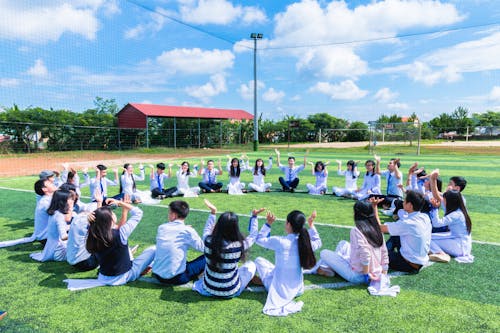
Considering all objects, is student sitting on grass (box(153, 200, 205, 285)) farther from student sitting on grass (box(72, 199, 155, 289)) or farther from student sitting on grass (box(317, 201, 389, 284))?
student sitting on grass (box(317, 201, 389, 284))

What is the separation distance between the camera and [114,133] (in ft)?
93.0

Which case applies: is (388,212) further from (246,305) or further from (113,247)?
(113,247)

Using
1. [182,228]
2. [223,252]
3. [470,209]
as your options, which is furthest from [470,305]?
[470,209]

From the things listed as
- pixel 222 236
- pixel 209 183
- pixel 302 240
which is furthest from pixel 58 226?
pixel 209 183

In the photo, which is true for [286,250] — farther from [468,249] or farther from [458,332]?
[468,249]

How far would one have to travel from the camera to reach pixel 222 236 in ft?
12.9

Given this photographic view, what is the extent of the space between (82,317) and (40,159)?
21.1 meters

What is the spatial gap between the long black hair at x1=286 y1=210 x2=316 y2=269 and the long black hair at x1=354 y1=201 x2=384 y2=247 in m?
0.78

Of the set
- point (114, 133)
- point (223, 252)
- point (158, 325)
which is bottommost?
point (158, 325)

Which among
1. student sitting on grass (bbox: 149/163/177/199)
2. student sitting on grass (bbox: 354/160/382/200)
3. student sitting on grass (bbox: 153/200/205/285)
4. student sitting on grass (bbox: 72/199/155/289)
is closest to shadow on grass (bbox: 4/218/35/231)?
student sitting on grass (bbox: 149/163/177/199)

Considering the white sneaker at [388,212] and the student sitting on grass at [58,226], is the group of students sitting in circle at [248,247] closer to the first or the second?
the student sitting on grass at [58,226]

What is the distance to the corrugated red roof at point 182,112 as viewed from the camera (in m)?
31.7

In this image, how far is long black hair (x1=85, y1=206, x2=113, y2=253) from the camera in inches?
164

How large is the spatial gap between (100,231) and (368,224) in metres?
3.34
